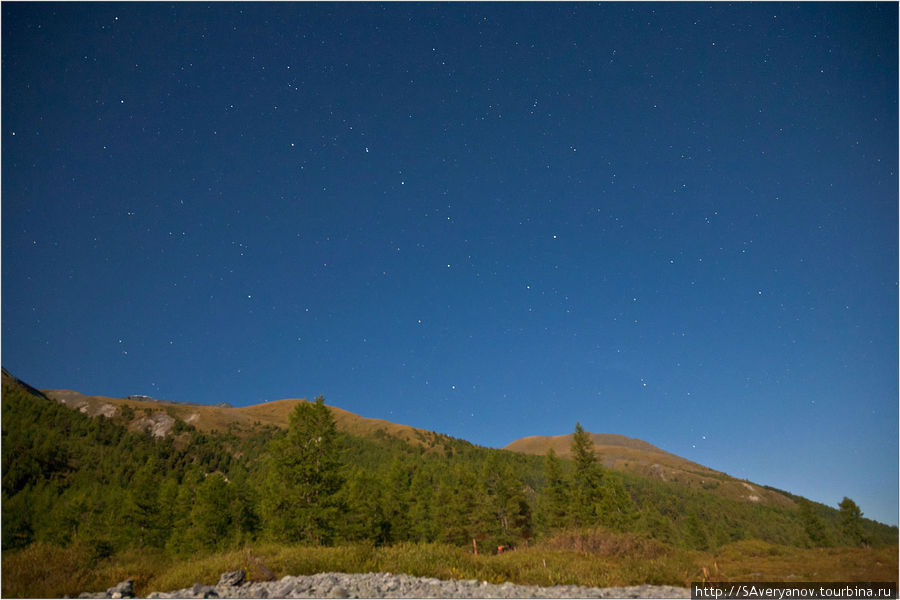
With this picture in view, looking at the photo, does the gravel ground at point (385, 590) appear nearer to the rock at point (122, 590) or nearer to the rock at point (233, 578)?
the rock at point (233, 578)

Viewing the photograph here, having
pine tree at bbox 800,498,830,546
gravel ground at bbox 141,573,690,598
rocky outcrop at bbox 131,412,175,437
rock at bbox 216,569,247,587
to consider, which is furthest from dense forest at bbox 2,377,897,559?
rocky outcrop at bbox 131,412,175,437

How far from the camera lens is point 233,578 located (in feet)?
36.4

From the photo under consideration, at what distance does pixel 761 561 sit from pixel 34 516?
77.9m

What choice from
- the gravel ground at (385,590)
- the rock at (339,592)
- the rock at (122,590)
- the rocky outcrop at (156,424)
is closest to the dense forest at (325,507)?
the gravel ground at (385,590)

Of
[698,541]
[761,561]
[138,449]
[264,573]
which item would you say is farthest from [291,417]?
[138,449]

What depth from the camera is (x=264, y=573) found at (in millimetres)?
11953

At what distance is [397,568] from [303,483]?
56.8ft

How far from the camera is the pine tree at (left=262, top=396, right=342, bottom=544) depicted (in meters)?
27.0

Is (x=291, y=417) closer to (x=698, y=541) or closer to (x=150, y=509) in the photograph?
(x=150, y=509)

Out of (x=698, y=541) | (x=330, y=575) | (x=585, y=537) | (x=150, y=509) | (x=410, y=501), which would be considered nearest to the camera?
(x=330, y=575)

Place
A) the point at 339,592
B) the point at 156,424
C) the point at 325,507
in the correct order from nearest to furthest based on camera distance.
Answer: the point at 339,592
the point at 325,507
the point at 156,424

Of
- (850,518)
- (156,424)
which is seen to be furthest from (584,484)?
(156,424)

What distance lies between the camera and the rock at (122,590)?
10461mm

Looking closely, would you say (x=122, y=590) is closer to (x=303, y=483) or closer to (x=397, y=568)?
(x=397, y=568)
